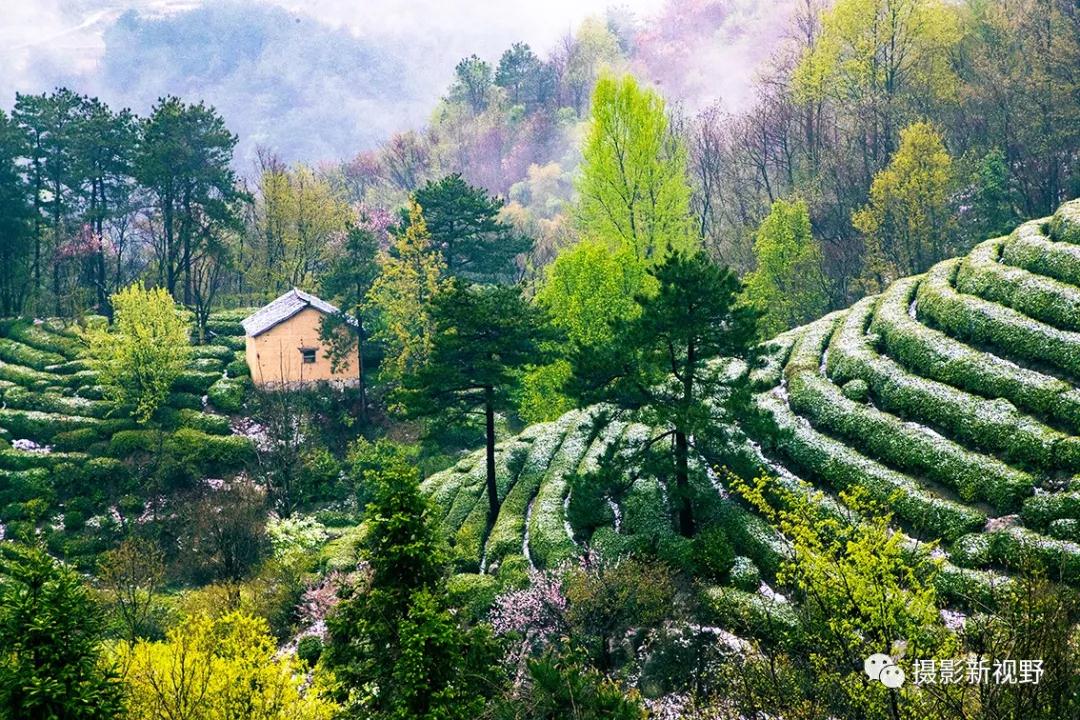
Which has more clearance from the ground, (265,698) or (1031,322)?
(1031,322)

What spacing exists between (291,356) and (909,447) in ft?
138

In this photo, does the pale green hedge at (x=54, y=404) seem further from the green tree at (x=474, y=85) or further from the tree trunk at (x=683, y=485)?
the green tree at (x=474, y=85)

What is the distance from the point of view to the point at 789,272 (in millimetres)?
53688

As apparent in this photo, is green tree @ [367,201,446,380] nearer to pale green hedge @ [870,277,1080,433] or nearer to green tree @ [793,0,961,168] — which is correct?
pale green hedge @ [870,277,1080,433]

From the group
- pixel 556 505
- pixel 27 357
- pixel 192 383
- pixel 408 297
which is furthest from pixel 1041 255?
pixel 27 357

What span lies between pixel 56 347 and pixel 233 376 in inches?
508

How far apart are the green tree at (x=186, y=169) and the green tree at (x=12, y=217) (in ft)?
28.5

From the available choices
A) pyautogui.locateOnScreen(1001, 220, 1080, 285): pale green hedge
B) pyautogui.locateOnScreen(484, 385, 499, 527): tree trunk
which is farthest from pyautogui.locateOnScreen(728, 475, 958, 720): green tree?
pyautogui.locateOnScreen(1001, 220, 1080, 285): pale green hedge

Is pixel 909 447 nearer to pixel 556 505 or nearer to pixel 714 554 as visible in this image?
pixel 714 554

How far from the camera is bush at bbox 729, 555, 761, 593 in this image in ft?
93.1

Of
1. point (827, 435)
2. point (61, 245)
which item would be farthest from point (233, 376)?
point (827, 435)

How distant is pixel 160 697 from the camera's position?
18906 millimetres

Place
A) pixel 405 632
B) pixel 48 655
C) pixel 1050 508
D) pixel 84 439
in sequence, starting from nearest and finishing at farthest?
pixel 48 655
pixel 405 632
pixel 1050 508
pixel 84 439

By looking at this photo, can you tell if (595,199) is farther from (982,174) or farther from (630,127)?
(982,174)
